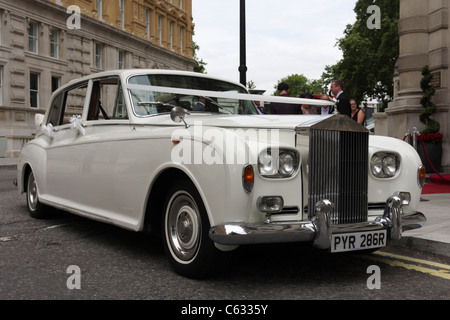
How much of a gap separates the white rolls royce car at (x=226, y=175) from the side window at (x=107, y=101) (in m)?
0.02

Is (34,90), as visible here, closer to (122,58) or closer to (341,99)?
(122,58)

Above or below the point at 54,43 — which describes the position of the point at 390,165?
below

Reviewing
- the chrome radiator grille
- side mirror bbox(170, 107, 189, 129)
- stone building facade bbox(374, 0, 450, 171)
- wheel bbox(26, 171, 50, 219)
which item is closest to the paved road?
the chrome radiator grille

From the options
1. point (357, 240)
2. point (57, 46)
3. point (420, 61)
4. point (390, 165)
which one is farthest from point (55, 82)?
point (357, 240)

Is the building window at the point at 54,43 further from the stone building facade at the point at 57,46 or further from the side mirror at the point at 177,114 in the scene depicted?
the side mirror at the point at 177,114

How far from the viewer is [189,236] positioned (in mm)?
3900

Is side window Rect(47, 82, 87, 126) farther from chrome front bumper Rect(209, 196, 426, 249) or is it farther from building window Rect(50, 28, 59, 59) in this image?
building window Rect(50, 28, 59, 59)

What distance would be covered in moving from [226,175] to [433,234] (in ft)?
9.72

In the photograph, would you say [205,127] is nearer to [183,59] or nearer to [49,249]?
[49,249]

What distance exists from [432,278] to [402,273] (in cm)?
23

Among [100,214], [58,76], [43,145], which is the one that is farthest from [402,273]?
[58,76]

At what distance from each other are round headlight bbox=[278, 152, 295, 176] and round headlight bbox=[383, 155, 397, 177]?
96 centimetres

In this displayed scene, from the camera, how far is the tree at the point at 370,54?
3878 centimetres

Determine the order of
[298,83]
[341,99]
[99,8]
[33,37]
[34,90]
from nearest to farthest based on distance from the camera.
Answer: [341,99] → [33,37] → [34,90] → [99,8] → [298,83]
